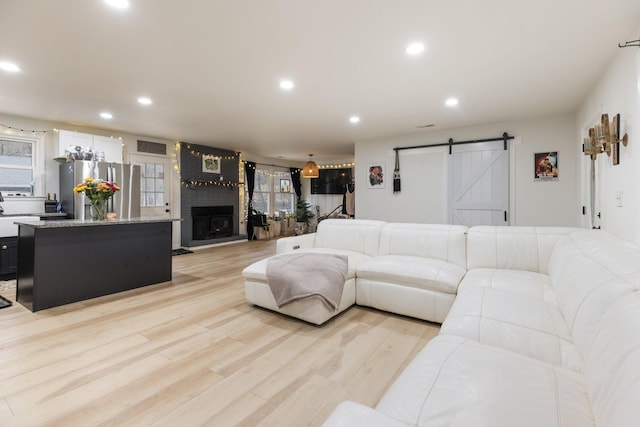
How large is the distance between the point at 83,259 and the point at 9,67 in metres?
2.06

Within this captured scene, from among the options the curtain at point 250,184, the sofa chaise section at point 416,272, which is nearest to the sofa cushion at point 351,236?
the sofa chaise section at point 416,272

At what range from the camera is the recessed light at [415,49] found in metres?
2.54

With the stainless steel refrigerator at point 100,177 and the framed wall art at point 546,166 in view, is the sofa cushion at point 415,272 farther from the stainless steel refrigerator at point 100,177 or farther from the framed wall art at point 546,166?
the stainless steel refrigerator at point 100,177

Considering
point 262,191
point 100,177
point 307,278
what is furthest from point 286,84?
point 262,191

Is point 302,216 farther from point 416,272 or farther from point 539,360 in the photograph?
point 539,360

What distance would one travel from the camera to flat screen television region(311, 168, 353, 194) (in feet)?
32.7

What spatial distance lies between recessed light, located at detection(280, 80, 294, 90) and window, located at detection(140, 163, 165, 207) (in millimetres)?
4357

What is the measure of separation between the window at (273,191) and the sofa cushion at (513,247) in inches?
285

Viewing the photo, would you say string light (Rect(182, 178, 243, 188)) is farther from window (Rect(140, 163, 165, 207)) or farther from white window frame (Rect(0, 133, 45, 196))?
white window frame (Rect(0, 133, 45, 196))

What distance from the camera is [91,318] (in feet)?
9.53

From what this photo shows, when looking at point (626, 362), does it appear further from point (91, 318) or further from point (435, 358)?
point (91, 318)

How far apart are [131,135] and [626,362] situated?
735 cm

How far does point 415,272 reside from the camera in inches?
111

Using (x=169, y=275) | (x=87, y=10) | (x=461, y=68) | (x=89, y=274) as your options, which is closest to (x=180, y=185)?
(x=169, y=275)
